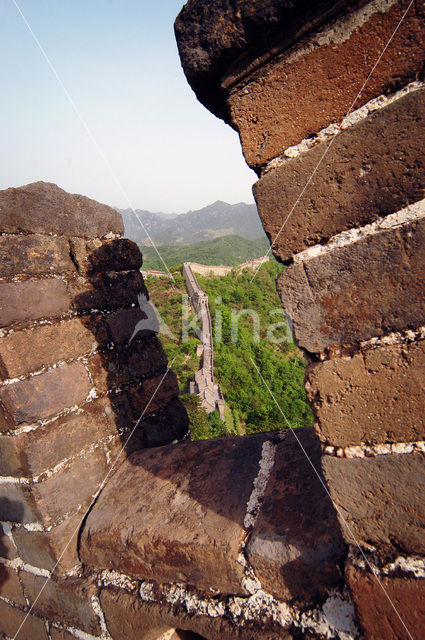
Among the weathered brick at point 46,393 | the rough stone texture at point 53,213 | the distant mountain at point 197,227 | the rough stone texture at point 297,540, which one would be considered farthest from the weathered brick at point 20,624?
the distant mountain at point 197,227

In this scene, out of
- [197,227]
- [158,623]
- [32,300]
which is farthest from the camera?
[197,227]

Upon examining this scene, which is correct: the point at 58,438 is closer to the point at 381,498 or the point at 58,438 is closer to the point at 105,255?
the point at 105,255

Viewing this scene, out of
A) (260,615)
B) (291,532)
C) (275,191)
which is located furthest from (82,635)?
(275,191)

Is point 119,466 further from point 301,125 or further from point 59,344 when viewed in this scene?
point 301,125

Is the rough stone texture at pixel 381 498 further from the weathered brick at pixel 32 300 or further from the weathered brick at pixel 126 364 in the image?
the weathered brick at pixel 32 300

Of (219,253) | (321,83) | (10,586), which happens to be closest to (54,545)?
(10,586)

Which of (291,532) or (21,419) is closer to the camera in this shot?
(291,532)
